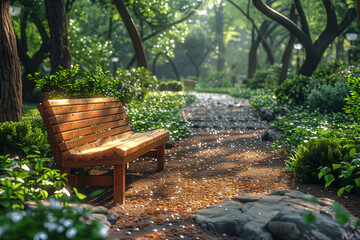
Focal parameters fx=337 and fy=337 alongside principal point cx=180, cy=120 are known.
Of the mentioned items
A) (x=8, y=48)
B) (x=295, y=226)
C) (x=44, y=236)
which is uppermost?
(x=8, y=48)

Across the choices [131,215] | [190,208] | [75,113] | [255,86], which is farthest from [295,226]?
[255,86]

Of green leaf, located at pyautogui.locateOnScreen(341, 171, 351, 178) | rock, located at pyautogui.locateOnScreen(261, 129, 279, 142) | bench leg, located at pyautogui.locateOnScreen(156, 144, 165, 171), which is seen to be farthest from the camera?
rock, located at pyautogui.locateOnScreen(261, 129, 279, 142)

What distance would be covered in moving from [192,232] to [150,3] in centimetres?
1245

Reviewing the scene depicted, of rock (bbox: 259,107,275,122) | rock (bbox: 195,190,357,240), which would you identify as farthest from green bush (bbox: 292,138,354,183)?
rock (bbox: 259,107,275,122)

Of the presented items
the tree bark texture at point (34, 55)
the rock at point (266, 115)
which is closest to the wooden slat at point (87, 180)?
the rock at point (266, 115)

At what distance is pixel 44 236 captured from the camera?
5.75ft

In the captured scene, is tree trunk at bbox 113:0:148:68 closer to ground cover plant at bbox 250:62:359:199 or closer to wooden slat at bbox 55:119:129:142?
ground cover plant at bbox 250:62:359:199

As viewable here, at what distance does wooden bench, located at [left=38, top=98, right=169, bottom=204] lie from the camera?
3.66 metres

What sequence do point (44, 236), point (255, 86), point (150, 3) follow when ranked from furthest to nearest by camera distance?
point (255, 86) < point (150, 3) < point (44, 236)

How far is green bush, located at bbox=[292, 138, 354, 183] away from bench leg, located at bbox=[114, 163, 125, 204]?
241cm

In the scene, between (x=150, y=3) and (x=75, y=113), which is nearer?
(x=75, y=113)

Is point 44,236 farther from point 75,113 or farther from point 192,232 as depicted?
point 75,113

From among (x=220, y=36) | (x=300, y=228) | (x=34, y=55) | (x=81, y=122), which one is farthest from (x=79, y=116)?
(x=220, y=36)

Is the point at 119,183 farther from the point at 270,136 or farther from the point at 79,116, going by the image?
the point at 270,136
